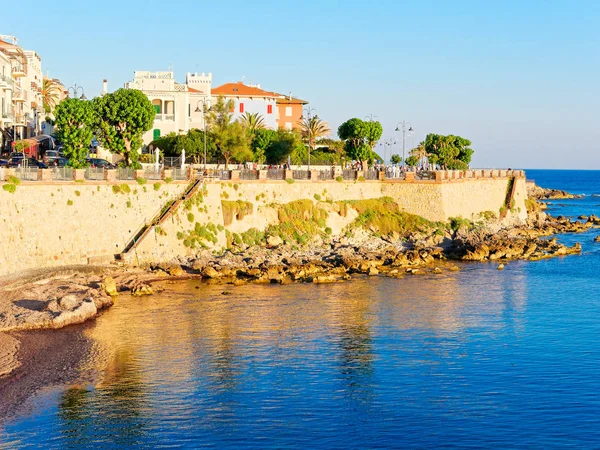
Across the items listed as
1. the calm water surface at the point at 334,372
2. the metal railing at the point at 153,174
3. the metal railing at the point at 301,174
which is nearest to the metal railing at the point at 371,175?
the metal railing at the point at 301,174

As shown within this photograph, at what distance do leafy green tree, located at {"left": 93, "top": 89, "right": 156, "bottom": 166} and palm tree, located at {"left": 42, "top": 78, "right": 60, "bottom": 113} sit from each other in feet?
148

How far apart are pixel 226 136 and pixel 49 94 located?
145 ft

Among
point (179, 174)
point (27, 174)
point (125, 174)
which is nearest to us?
point (27, 174)

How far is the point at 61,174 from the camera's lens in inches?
1984

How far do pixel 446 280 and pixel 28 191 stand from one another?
2545 cm

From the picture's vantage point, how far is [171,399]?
2895 centimetres

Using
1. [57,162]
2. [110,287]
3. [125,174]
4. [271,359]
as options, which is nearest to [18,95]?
[57,162]

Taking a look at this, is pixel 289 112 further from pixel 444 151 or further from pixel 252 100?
pixel 444 151

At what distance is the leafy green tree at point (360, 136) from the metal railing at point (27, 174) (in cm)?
3465

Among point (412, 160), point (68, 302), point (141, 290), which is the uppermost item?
point (412, 160)

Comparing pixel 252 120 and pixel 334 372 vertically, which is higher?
pixel 252 120

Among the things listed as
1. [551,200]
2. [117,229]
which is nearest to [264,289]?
[117,229]

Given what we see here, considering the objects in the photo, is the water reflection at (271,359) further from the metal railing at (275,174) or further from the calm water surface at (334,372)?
the metal railing at (275,174)

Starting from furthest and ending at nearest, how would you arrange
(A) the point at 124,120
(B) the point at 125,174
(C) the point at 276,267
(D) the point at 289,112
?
(D) the point at 289,112, (A) the point at 124,120, (B) the point at 125,174, (C) the point at 276,267
